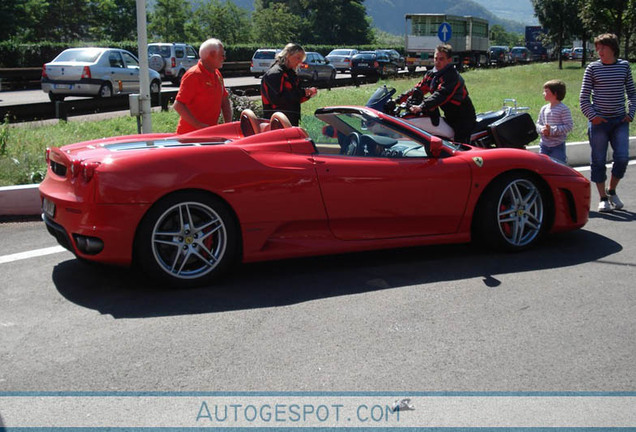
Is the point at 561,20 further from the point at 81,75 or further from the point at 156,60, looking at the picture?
the point at 156,60

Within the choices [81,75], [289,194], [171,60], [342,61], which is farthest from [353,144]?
[342,61]

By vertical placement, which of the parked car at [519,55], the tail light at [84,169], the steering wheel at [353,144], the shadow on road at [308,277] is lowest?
the shadow on road at [308,277]

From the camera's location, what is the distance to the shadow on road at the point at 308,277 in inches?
197

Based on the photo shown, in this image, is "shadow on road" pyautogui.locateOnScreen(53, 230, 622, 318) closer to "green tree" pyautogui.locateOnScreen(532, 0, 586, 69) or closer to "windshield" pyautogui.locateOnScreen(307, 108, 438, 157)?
"windshield" pyautogui.locateOnScreen(307, 108, 438, 157)

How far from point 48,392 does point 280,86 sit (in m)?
4.71

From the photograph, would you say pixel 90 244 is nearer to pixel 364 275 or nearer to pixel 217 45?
pixel 364 275

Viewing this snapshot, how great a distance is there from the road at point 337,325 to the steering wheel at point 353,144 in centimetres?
86

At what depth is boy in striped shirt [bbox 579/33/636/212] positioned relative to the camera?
7.89m

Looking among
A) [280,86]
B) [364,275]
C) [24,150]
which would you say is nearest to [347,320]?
[364,275]

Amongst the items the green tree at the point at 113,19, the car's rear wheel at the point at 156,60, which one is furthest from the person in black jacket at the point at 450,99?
the green tree at the point at 113,19

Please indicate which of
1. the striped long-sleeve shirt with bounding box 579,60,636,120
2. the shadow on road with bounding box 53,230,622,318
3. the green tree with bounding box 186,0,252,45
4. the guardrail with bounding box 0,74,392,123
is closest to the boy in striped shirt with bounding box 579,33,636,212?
the striped long-sleeve shirt with bounding box 579,60,636,120

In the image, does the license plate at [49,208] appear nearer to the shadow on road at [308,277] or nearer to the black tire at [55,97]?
the shadow on road at [308,277]

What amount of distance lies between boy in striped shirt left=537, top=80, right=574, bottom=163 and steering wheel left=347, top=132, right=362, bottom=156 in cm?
278

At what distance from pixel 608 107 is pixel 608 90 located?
0.17 metres
